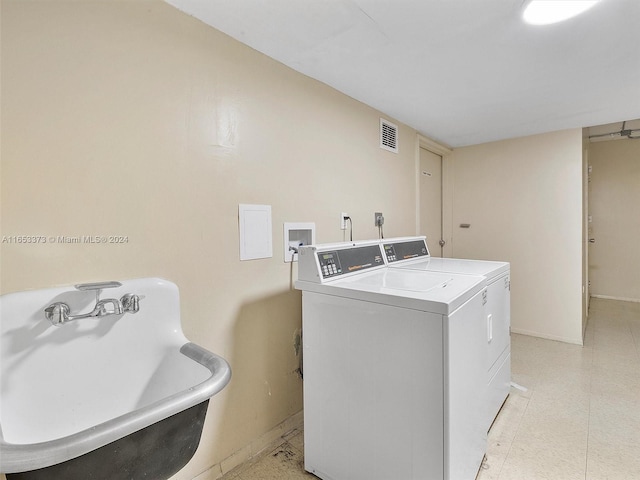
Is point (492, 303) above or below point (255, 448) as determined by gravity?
above

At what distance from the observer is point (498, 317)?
6.22 ft

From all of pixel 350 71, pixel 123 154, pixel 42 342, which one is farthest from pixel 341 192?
pixel 42 342

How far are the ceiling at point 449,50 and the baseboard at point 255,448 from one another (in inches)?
82.2

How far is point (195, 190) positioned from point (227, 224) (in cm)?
22

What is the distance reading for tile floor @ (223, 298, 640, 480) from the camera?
5.20 feet

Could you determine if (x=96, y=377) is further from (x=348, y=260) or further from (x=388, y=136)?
(x=388, y=136)

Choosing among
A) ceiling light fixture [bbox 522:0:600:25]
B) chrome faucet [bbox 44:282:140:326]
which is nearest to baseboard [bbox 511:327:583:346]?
ceiling light fixture [bbox 522:0:600:25]

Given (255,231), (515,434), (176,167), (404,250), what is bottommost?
(515,434)

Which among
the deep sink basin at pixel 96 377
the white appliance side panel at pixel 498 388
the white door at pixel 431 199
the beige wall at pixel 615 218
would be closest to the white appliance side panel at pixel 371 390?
the deep sink basin at pixel 96 377

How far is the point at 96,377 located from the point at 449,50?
2174 millimetres

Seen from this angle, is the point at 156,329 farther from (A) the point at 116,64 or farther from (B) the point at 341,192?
(B) the point at 341,192

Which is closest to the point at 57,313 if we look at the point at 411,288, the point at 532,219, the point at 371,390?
the point at 371,390

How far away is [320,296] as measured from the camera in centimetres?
153

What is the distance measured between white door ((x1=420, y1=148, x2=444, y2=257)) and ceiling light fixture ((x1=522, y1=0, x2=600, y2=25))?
197cm
